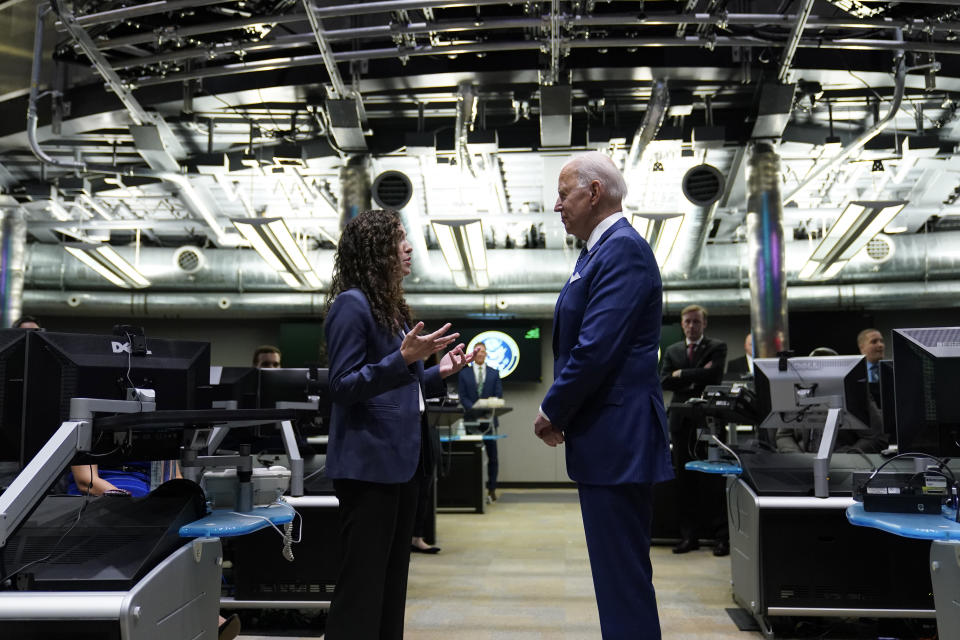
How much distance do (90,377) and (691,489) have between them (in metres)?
4.54

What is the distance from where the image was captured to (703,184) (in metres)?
7.36

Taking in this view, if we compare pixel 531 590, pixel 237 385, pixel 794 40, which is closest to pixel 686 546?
pixel 531 590

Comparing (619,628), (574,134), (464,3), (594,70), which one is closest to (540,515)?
(574,134)

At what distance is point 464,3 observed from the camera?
5.12 m

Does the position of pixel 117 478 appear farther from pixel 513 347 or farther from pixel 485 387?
pixel 513 347

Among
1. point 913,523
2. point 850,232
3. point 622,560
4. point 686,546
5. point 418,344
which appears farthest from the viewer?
point 850,232

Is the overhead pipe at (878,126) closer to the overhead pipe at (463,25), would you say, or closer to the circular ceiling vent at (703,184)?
the overhead pipe at (463,25)

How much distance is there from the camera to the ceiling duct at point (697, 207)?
7.32m

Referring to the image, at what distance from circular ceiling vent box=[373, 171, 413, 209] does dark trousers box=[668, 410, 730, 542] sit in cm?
323

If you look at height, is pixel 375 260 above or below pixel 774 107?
below

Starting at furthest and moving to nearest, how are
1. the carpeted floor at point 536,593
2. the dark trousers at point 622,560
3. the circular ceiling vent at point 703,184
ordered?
the circular ceiling vent at point 703,184 < the carpeted floor at point 536,593 < the dark trousers at point 622,560

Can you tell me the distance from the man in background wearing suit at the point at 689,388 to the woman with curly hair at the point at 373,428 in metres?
3.79

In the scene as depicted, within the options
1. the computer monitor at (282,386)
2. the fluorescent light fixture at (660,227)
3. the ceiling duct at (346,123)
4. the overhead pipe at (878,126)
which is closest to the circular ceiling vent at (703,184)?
the fluorescent light fixture at (660,227)

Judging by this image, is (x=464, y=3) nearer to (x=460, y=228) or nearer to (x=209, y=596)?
(x=460, y=228)
